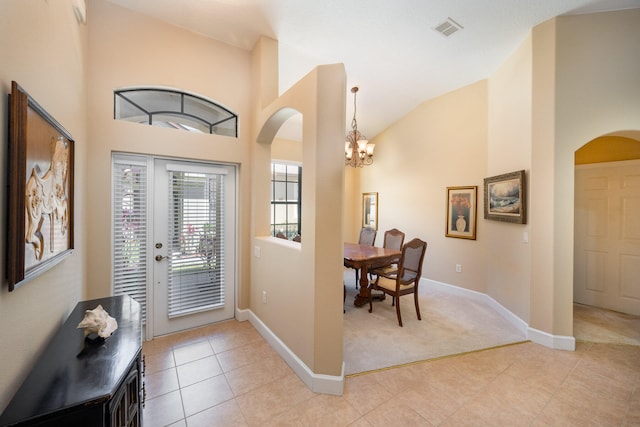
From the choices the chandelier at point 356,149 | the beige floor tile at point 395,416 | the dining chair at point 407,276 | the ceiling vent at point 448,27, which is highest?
the ceiling vent at point 448,27

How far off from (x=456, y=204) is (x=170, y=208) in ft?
14.3

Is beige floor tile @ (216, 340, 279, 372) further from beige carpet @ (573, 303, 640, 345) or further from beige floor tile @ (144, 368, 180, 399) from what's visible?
beige carpet @ (573, 303, 640, 345)

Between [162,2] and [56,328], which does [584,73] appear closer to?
[162,2]

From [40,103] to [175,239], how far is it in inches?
74.6

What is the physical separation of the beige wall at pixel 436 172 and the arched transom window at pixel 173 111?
336 cm

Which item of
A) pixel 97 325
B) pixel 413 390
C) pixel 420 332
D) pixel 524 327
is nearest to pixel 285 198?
pixel 420 332

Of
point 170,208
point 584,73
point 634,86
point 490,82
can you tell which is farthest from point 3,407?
point 490,82

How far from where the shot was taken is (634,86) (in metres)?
2.64

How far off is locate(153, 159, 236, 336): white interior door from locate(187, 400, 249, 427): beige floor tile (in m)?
1.43

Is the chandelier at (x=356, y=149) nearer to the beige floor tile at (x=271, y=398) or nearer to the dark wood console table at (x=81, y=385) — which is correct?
the beige floor tile at (x=271, y=398)

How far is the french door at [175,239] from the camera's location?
8.93 feet

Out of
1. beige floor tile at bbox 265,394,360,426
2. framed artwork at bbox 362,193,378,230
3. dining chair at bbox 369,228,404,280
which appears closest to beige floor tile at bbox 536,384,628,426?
beige floor tile at bbox 265,394,360,426

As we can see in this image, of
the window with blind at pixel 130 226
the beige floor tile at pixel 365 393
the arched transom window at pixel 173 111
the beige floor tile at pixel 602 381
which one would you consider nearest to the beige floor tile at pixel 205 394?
the beige floor tile at pixel 365 393

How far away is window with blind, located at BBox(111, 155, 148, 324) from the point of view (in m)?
2.67
